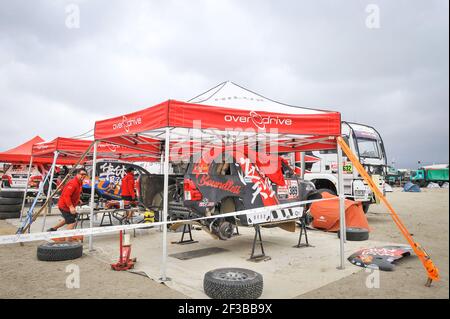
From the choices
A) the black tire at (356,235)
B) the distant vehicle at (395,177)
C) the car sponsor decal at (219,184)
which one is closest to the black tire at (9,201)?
the car sponsor decal at (219,184)

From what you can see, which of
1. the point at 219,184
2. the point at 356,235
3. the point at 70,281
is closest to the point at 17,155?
the point at 70,281

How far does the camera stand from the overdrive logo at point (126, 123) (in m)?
5.62

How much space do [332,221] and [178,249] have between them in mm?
4633

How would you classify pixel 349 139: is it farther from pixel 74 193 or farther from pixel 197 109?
pixel 74 193

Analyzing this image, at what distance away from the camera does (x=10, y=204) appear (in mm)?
12367

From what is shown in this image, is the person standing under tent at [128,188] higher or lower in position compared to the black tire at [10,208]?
higher

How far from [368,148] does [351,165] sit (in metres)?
1.61

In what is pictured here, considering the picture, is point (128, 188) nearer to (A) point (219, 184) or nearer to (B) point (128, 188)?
(B) point (128, 188)

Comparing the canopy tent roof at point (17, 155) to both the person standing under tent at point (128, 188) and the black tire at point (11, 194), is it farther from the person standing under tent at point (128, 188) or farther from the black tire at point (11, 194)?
the person standing under tent at point (128, 188)

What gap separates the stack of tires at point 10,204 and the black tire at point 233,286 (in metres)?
11.4

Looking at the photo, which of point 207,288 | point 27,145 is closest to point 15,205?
point 27,145

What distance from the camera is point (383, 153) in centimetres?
1247

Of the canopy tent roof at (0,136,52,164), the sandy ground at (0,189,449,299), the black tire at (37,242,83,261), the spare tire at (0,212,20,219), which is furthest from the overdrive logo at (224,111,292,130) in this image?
the canopy tent roof at (0,136,52,164)

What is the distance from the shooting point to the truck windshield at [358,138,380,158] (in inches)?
450
